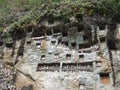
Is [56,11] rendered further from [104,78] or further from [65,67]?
[104,78]

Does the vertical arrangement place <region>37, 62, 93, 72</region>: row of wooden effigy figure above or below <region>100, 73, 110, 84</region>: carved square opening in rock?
above

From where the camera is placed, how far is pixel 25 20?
15305mm

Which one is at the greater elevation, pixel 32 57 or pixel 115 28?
pixel 115 28

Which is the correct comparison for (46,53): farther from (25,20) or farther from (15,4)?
(15,4)

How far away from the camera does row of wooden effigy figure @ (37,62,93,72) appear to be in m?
12.3

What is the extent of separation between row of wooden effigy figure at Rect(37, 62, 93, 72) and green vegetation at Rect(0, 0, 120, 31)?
10.1ft

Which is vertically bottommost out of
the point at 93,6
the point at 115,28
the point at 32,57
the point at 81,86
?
the point at 81,86

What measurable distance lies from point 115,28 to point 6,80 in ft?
22.0

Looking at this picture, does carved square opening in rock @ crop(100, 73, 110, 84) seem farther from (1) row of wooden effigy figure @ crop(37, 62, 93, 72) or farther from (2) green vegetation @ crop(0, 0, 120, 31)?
(2) green vegetation @ crop(0, 0, 120, 31)

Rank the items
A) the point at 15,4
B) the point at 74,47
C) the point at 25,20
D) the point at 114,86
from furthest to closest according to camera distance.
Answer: the point at 15,4, the point at 25,20, the point at 74,47, the point at 114,86

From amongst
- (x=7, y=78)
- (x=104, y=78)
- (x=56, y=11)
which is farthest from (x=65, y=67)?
(x=56, y=11)

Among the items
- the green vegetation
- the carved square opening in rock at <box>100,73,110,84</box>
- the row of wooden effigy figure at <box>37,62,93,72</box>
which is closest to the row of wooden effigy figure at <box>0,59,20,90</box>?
the row of wooden effigy figure at <box>37,62,93,72</box>

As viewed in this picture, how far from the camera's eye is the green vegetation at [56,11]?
13.5 metres

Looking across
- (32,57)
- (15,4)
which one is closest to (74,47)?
(32,57)
